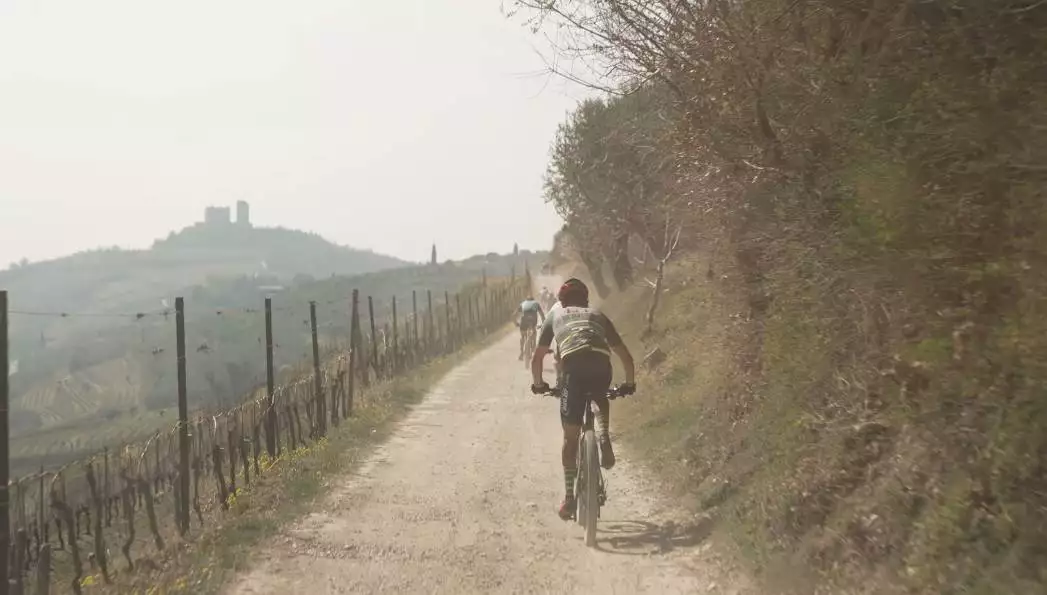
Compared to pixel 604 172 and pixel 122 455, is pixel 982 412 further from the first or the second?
pixel 604 172

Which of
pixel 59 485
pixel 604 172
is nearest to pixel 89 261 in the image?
pixel 604 172

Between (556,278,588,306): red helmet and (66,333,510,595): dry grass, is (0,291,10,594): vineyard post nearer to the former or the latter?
(66,333,510,595): dry grass

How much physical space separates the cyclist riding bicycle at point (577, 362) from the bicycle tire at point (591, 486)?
148 millimetres

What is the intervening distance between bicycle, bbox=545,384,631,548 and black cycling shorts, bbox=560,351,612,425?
7cm

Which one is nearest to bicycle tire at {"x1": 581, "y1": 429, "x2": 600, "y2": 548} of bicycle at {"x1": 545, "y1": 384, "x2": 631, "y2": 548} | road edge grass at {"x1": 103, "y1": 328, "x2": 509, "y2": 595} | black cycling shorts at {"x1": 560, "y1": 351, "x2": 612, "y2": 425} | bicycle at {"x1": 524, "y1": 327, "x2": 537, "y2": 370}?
bicycle at {"x1": 545, "y1": 384, "x2": 631, "y2": 548}

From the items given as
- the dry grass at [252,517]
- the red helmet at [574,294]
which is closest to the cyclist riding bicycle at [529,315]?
the dry grass at [252,517]

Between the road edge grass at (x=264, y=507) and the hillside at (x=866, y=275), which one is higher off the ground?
the hillside at (x=866, y=275)

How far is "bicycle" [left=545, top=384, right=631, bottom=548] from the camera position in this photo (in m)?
6.56

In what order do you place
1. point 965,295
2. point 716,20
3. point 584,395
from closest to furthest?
1. point 965,295
2. point 584,395
3. point 716,20

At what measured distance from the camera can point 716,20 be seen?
773 centimetres

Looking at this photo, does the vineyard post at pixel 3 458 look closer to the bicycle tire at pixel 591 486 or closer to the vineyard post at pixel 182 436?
the vineyard post at pixel 182 436

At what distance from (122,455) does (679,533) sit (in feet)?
33.3

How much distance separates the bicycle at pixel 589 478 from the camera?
656 centimetres

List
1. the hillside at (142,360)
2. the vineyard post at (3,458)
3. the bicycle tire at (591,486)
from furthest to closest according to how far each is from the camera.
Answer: the hillside at (142,360)
the bicycle tire at (591,486)
the vineyard post at (3,458)
